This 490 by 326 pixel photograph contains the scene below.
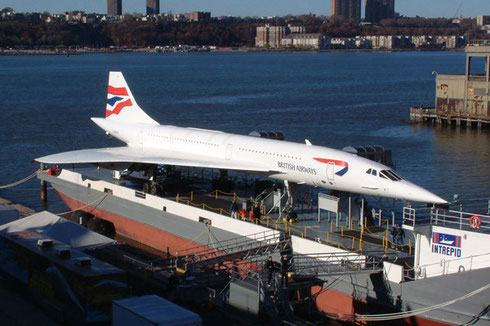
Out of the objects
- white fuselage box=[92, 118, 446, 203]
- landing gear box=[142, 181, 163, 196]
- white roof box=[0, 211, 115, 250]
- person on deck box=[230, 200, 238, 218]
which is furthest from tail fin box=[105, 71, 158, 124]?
white roof box=[0, 211, 115, 250]

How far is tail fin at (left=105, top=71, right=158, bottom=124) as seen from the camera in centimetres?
3953

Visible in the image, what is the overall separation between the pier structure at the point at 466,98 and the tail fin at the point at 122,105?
121 ft

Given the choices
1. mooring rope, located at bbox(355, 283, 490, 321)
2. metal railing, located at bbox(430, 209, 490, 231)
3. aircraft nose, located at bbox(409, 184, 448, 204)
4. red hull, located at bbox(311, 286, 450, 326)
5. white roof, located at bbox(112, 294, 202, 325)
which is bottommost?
red hull, located at bbox(311, 286, 450, 326)

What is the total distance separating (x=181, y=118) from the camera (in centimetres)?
7300

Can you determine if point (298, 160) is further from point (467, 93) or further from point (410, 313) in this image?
point (467, 93)

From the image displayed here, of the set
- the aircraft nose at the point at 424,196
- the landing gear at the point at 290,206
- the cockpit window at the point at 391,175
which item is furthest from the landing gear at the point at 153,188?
the aircraft nose at the point at 424,196

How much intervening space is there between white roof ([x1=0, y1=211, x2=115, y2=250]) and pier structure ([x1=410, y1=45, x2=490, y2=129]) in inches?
1851

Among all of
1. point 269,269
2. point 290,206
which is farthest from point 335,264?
point 290,206

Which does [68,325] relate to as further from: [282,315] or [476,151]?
[476,151]

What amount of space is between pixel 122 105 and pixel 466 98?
39.5m

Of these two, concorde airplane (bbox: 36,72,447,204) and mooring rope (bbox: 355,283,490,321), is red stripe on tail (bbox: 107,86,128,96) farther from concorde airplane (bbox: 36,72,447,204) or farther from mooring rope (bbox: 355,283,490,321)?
mooring rope (bbox: 355,283,490,321)

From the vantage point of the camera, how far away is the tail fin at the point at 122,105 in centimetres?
3953

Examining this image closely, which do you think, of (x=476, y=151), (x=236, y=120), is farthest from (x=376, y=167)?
(x=236, y=120)

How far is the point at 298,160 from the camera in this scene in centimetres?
2862
